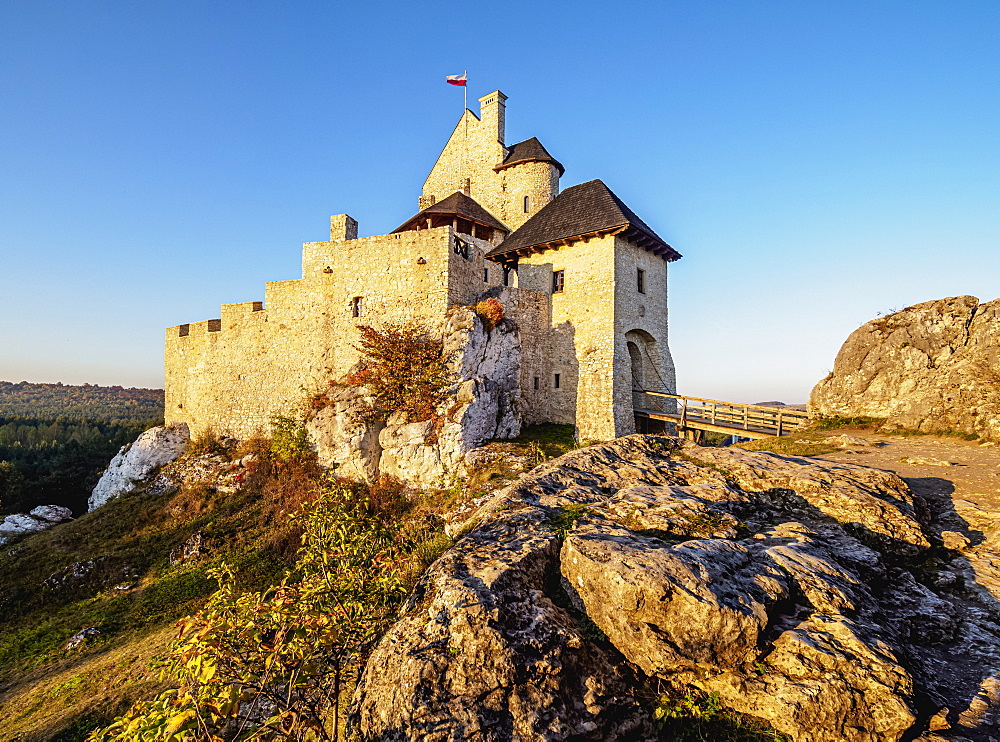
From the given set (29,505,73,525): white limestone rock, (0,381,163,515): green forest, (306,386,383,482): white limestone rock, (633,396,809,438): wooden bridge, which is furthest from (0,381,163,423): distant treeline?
(633,396,809,438): wooden bridge

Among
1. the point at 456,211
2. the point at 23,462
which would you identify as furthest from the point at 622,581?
the point at 23,462

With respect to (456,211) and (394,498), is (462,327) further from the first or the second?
(456,211)

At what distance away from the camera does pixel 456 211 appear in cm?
2189

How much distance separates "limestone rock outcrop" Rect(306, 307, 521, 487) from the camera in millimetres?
14898

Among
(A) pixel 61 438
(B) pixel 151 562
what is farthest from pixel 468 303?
(A) pixel 61 438

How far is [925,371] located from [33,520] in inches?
1367

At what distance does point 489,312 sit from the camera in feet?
56.6

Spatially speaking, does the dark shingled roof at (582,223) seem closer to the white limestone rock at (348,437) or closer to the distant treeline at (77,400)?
the white limestone rock at (348,437)

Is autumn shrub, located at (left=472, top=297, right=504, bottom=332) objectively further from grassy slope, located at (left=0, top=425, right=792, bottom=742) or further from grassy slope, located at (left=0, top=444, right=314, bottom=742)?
grassy slope, located at (left=0, top=444, right=314, bottom=742)

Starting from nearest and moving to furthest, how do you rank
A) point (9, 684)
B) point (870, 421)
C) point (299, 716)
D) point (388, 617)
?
1. point (299, 716)
2. point (388, 617)
3. point (9, 684)
4. point (870, 421)

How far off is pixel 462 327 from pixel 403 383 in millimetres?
3005

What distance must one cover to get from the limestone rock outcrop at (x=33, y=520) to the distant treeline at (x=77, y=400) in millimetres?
60200

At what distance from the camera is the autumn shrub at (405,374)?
15797 millimetres

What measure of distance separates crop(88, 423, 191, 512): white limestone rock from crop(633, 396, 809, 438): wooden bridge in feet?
69.7
